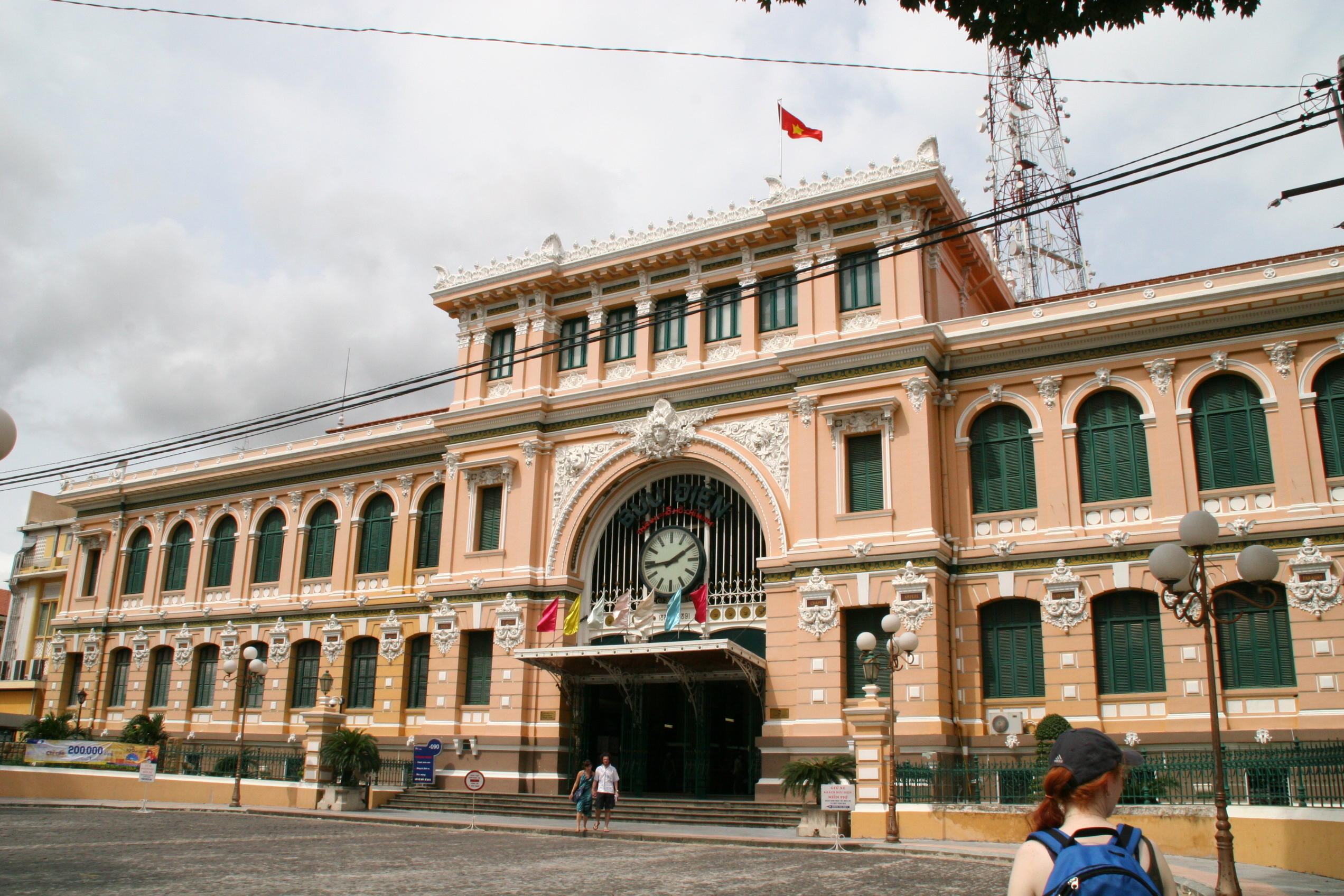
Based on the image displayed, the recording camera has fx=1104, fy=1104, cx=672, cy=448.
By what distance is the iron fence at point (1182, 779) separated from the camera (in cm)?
1698

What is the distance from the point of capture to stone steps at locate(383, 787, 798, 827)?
26.2 m

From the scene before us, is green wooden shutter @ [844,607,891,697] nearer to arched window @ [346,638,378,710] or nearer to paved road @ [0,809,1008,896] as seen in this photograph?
paved road @ [0,809,1008,896]

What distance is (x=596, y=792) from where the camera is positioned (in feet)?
80.2

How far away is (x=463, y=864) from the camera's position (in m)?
17.4

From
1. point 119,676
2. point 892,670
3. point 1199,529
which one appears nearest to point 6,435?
point 1199,529

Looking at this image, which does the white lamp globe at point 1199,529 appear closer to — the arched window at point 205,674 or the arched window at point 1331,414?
the arched window at point 1331,414

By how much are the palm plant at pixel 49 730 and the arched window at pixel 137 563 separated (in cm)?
612

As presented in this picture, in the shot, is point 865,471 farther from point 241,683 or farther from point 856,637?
point 241,683

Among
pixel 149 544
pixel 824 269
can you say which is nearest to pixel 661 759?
pixel 824 269

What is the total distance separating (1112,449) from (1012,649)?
550 centimetres

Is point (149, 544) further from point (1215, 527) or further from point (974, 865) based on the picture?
point (1215, 527)

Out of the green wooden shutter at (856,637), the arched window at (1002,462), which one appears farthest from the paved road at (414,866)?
the arched window at (1002,462)

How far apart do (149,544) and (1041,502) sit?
35.8 m

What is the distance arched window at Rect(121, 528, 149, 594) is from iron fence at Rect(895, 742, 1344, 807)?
1342 inches
